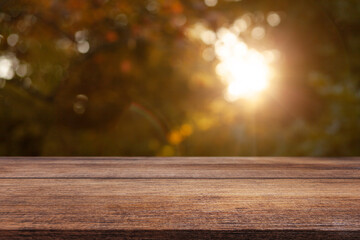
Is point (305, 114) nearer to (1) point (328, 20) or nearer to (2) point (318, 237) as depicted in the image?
(1) point (328, 20)

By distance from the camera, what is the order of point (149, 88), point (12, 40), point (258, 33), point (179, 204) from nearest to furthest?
1. point (179, 204)
2. point (12, 40)
3. point (149, 88)
4. point (258, 33)

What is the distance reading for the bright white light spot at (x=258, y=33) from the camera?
12.1 feet

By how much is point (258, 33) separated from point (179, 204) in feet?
11.7

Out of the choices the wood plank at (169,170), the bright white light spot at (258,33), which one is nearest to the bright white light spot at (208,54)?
the bright white light spot at (258,33)

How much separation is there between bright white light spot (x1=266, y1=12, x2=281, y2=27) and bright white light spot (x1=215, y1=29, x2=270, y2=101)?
612 mm

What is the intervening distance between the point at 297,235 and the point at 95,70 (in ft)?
10.2

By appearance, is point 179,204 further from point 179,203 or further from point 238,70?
point 238,70

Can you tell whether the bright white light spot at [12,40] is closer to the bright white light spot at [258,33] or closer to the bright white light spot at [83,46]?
the bright white light spot at [83,46]

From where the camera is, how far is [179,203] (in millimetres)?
470

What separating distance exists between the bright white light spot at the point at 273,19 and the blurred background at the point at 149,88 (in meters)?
0.29

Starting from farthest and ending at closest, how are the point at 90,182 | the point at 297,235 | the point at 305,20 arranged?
1. the point at 305,20
2. the point at 90,182
3. the point at 297,235

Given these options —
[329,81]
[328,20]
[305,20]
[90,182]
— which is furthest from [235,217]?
[328,20]

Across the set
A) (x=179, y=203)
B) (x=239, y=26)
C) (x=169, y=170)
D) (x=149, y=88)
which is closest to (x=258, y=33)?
(x=239, y=26)

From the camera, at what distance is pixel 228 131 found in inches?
133
